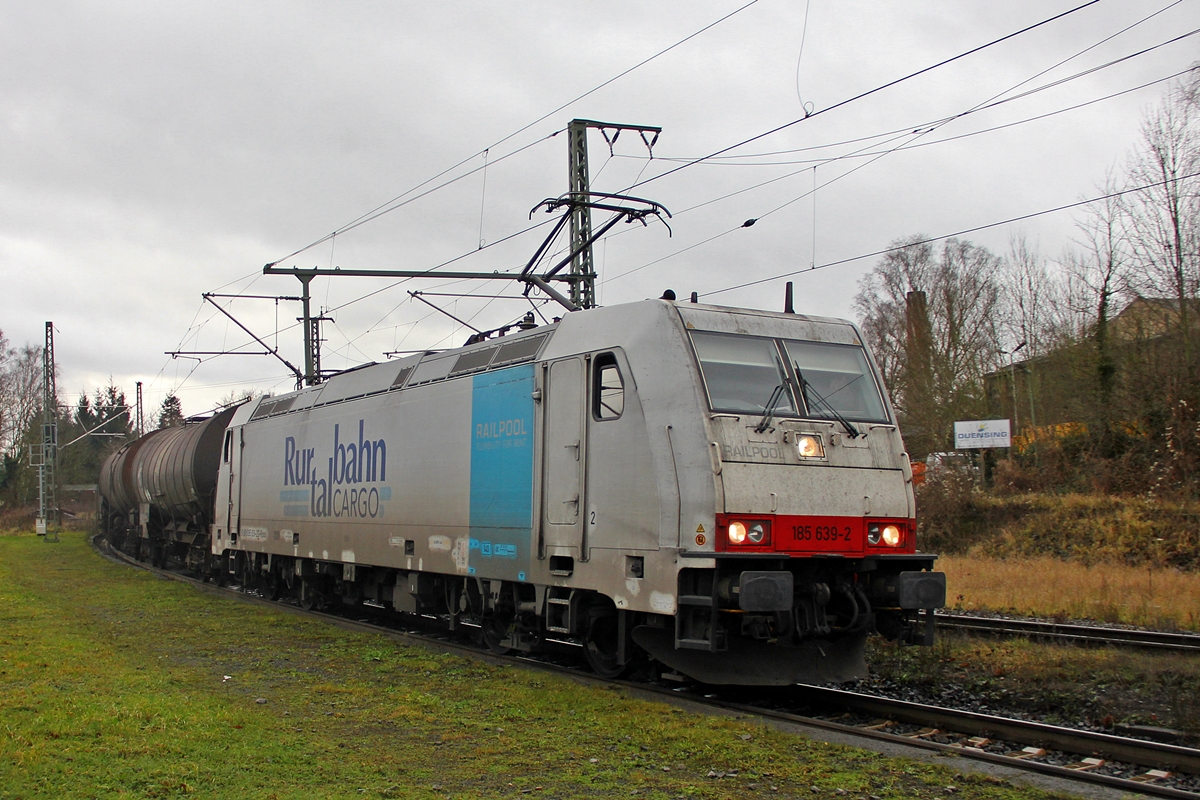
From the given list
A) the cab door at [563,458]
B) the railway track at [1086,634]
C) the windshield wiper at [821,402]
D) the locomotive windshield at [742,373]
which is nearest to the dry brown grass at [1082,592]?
the railway track at [1086,634]

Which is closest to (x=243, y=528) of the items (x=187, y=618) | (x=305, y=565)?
(x=305, y=565)

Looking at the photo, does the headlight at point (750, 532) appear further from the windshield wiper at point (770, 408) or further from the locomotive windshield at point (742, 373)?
the locomotive windshield at point (742, 373)

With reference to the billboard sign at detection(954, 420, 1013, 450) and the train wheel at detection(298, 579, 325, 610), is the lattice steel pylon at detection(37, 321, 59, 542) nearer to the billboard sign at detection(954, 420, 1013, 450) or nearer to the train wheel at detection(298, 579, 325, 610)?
the train wheel at detection(298, 579, 325, 610)

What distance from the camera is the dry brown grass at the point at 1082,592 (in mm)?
14219

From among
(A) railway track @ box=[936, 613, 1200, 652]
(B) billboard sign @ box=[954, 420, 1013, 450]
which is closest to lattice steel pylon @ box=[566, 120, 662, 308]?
(A) railway track @ box=[936, 613, 1200, 652]

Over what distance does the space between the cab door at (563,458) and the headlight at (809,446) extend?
6.43 ft

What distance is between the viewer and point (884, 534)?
897cm

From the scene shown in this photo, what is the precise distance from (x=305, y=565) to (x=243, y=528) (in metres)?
3.21

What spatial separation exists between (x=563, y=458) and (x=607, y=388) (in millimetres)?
877

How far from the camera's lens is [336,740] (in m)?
7.10

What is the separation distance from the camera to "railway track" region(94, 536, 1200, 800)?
6.28 meters

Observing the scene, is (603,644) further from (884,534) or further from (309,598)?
(309,598)

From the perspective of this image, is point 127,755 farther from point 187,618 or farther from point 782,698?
point 187,618

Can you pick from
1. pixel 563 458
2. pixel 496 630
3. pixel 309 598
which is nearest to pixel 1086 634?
pixel 563 458
